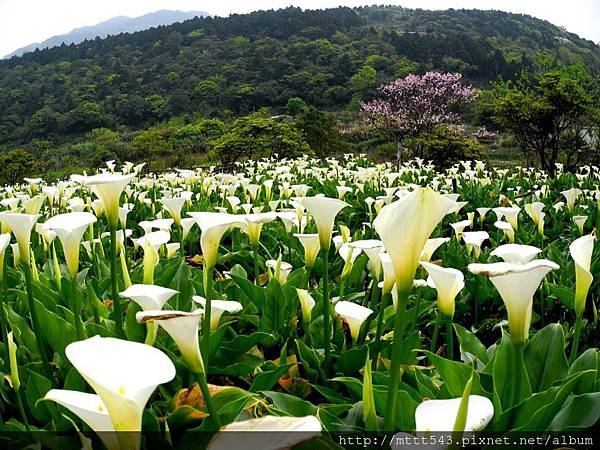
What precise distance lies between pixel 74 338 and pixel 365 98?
51.8 meters

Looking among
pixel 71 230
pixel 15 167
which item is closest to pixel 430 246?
pixel 71 230

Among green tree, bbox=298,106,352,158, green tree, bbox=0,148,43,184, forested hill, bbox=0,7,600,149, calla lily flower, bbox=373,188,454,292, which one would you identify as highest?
forested hill, bbox=0,7,600,149

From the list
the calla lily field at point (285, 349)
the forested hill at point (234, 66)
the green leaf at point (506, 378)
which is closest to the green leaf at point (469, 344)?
the calla lily field at point (285, 349)

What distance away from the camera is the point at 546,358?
1342 millimetres

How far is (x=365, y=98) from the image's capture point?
168 ft

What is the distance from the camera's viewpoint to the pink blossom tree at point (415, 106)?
2361 centimetres

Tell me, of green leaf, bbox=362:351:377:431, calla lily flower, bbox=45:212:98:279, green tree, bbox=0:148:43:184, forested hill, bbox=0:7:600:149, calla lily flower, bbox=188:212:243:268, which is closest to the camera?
green leaf, bbox=362:351:377:431

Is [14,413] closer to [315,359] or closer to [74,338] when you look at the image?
[74,338]

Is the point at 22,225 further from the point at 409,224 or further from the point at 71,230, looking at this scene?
the point at 409,224

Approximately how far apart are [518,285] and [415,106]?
24.6 m

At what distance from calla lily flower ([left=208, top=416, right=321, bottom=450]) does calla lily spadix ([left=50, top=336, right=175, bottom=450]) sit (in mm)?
135

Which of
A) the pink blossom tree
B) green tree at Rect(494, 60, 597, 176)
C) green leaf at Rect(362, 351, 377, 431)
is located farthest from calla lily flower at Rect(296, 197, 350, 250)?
the pink blossom tree

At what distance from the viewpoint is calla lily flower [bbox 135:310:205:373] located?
2.67 ft

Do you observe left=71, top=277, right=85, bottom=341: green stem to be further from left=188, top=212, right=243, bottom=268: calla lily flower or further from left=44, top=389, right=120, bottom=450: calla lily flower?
left=44, top=389, right=120, bottom=450: calla lily flower
